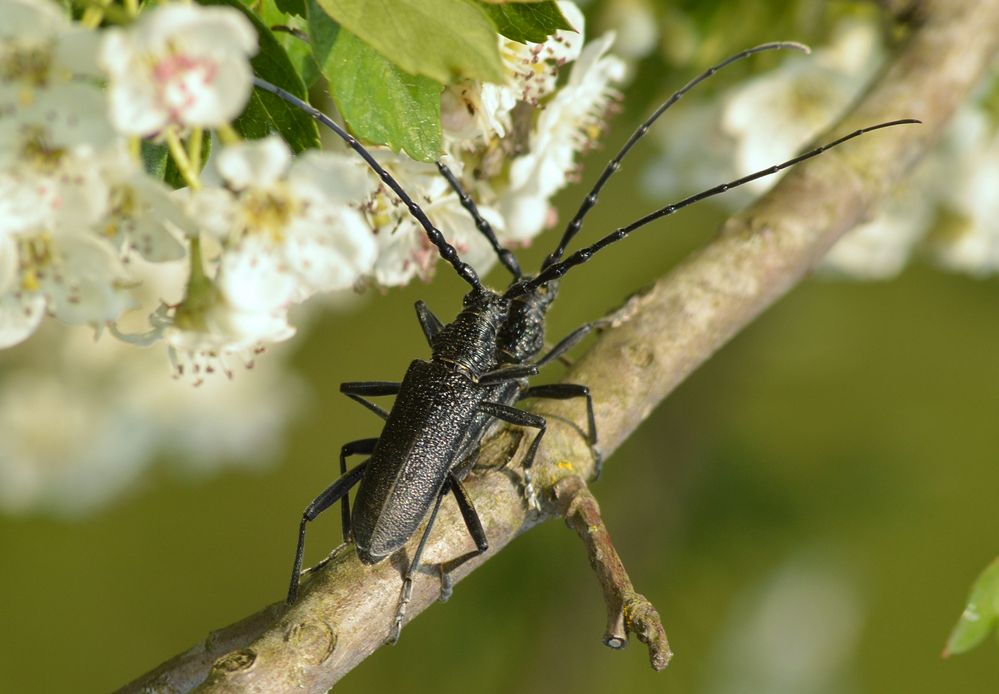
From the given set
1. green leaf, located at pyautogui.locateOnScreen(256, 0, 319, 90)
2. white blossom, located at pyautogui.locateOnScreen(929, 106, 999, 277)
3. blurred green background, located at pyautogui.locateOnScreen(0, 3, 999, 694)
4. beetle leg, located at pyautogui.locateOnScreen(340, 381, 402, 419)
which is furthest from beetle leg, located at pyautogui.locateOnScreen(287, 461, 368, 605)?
white blossom, located at pyautogui.locateOnScreen(929, 106, 999, 277)

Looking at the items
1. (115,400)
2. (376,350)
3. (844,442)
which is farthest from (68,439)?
(844,442)

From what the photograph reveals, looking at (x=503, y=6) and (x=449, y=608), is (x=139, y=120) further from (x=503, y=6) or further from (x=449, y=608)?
(x=449, y=608)

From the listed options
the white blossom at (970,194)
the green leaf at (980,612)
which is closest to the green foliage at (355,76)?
the green leaf at (980,612)

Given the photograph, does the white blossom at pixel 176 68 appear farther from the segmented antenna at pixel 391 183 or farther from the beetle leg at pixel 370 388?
the beetle leg at pixel 370 388

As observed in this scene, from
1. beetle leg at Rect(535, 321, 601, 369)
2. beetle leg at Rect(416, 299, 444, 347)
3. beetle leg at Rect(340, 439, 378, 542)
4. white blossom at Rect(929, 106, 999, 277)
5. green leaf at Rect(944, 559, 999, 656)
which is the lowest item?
green leaf at Rect(944, 559, 999, 656)

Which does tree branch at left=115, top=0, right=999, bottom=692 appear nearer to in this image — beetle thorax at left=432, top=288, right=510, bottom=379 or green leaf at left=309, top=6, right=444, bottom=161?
beetle thorax at left=432, top=288, right=510, bottom=379

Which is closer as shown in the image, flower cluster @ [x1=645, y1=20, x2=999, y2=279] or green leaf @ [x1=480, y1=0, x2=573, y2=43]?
green leaf @ [x1=480, y1=0, x2=573, y2=43]

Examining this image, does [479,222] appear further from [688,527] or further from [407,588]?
[688,527]
